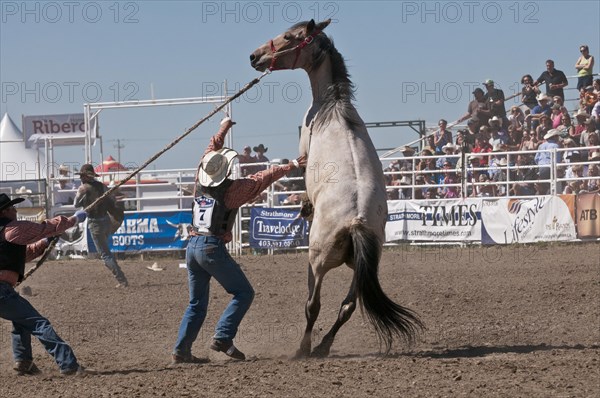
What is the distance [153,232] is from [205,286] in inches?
479

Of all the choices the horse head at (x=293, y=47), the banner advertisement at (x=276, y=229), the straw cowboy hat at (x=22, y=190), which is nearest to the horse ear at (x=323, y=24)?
the horse head at (x=293, y=47)

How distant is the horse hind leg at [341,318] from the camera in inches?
284

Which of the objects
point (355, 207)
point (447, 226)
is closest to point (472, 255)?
point (447, 226)

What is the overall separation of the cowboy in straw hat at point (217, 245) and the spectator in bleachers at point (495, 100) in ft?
44.9

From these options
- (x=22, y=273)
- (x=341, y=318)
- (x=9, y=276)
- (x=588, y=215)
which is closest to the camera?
(x=9, y=276)

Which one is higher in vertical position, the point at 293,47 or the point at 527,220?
the point at 293,47

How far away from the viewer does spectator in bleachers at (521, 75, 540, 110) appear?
2031cm

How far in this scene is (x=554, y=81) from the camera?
20078 millimetres

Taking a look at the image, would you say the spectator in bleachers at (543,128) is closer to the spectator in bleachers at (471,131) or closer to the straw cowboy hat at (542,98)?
the straw cowboy hat at (542,98)

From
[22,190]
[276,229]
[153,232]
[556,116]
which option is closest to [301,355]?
[276,229]

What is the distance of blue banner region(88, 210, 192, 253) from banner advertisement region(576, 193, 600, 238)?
7.78 meters

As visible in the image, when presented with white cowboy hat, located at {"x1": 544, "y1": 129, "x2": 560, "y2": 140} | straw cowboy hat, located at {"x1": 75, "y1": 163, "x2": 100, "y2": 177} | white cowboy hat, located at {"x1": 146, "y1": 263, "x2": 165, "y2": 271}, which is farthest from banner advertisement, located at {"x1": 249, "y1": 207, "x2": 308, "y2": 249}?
straw cowboy hat, located at {"x1": 75, "y1": 163, "x2": 100, "y2": 177}

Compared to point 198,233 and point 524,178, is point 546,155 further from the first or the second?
point 198,233

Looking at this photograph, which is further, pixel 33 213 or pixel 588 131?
pixel 33 213
